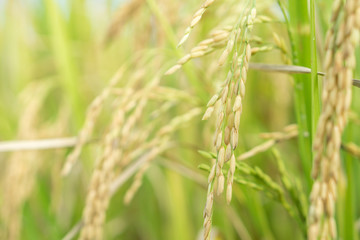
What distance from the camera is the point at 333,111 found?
450 mm

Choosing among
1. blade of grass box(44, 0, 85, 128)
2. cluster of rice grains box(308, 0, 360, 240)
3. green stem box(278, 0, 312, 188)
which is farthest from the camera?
blade of grass box(44, 0, 85, 128)

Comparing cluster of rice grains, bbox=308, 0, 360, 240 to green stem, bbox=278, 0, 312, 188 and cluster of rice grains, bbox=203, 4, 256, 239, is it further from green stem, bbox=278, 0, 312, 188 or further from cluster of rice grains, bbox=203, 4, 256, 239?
green stem, bbox=278, 0, 312, 188

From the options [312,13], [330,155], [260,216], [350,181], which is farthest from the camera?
[260,216]

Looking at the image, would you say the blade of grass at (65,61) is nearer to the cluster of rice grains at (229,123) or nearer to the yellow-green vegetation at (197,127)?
the yellow-green vegetation at (197,127)

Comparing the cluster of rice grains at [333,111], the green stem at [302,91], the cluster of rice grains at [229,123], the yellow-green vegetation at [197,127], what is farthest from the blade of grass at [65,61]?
the cluster of rice grains at [333,111]

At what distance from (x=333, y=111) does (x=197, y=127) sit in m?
1.53

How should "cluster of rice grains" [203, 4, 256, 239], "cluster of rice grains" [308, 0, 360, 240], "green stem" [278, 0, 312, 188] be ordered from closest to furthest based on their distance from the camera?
"cluster of rice grains" [308, 0, 360, 240]
"cluster of rice grains" [203, 4, 256, 239]
"green stem" [278, 0, 312, 188]

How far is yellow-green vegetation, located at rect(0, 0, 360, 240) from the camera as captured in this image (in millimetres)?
550

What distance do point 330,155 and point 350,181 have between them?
0.57m

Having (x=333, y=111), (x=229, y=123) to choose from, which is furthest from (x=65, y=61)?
(x=333, y=111)

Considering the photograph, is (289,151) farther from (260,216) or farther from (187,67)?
(187,67)

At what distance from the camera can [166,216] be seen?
6.02ft

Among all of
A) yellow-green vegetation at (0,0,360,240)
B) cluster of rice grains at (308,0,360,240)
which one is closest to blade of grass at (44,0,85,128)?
yellow-green vegetation at (0,0,360,240)

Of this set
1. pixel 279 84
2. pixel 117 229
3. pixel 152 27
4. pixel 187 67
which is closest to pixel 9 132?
pixel 117 229
